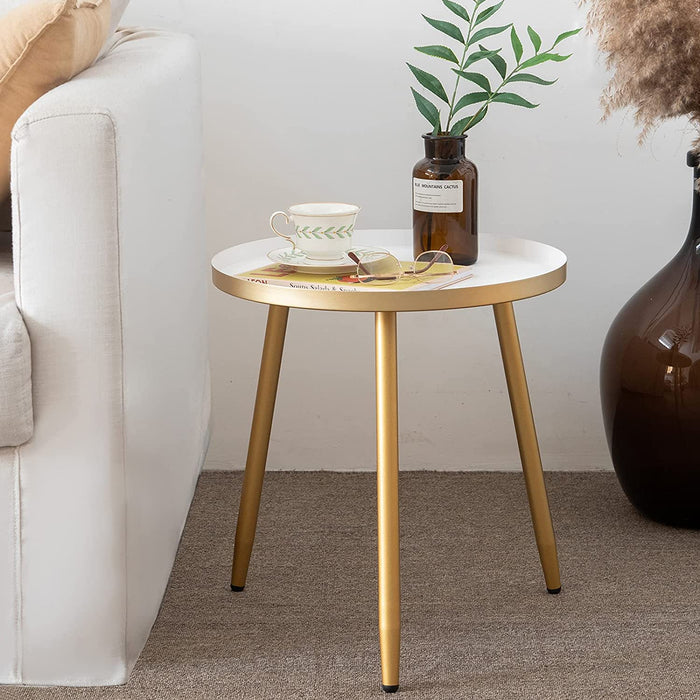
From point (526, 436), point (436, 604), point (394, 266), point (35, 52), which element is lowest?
point (436, 604)

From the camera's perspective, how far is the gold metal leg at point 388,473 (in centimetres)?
116

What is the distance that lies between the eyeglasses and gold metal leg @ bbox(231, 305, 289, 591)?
0.15 metres

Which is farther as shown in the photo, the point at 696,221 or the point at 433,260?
the point at 696,221

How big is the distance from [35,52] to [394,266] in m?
0.49

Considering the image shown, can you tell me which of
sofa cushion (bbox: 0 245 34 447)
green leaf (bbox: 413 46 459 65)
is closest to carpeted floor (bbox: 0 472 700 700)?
sofa cushion (bbox: 0 245 34 447)

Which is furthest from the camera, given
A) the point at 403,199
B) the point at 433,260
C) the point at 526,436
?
the point at 403,199

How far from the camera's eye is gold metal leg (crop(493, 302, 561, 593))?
1356 mm

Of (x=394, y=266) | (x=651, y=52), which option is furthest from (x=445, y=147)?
(x=651, y=52)

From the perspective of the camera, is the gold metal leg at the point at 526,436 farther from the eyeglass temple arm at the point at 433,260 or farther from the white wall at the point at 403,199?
the white wall at the point at 403,199

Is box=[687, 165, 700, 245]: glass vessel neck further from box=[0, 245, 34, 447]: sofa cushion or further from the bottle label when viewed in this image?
box=[0, 245, 34, 447]: sofa cushion

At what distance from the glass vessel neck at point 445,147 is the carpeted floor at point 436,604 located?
60 centimetres

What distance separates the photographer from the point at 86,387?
3.58ft

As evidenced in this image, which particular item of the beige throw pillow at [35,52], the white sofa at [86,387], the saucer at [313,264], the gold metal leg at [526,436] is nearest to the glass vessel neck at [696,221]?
the gold metal leg at [526,436]

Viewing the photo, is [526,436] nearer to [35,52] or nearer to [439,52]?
[439,52]
